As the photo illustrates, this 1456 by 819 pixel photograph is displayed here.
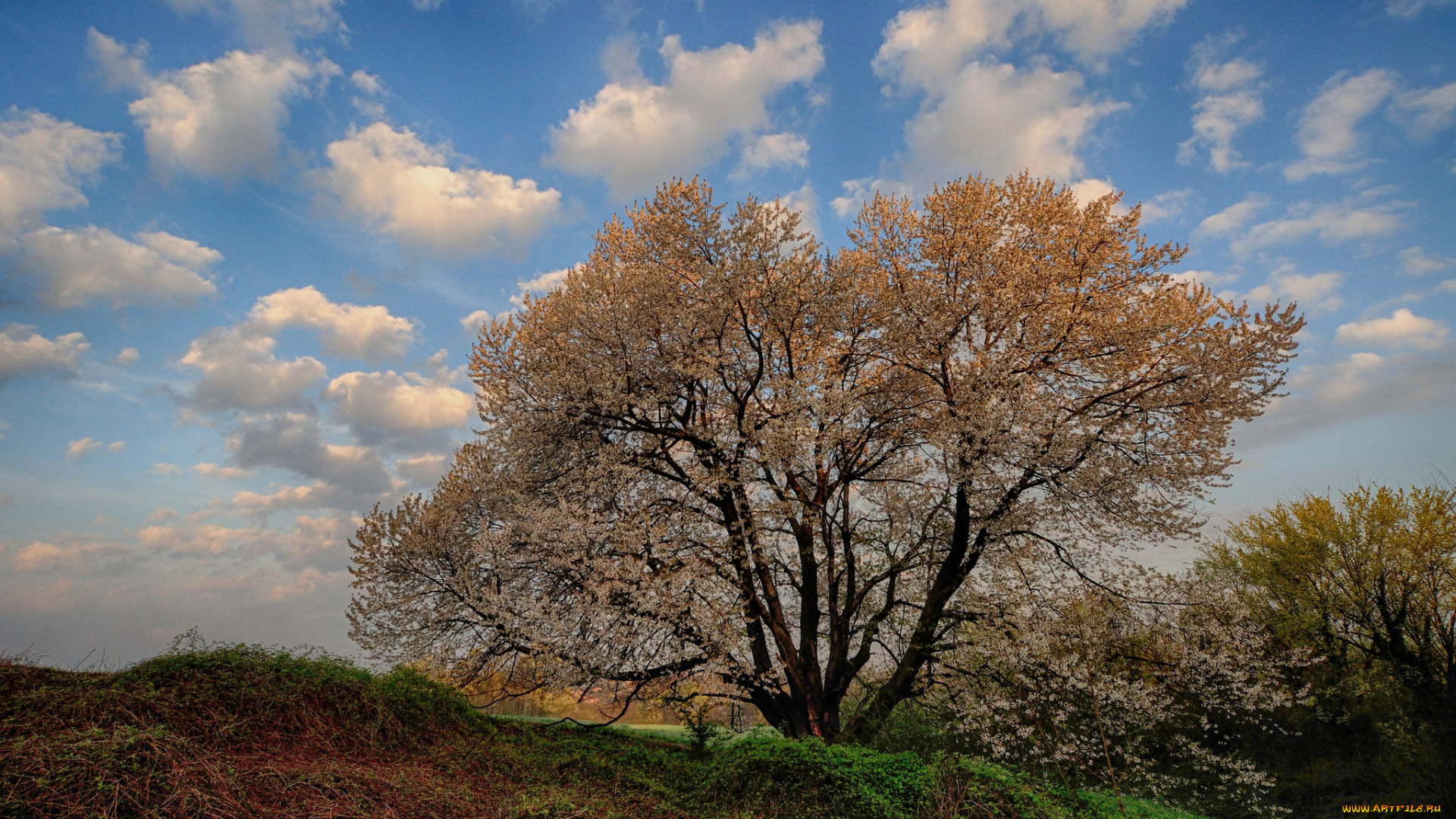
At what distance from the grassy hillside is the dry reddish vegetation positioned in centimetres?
2

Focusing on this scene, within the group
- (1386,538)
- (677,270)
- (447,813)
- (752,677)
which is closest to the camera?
(447,813)

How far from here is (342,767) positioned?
7402 mm

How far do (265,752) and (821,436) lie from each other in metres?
8.58

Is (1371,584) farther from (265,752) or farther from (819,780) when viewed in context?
(265,752)

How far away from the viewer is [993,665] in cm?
1184

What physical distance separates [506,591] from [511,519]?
1459 millimetres

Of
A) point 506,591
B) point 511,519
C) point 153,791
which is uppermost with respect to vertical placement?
point 511,519

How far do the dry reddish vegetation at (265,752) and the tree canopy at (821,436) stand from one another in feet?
6.69

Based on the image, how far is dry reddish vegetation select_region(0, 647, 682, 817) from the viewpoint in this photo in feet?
18.6

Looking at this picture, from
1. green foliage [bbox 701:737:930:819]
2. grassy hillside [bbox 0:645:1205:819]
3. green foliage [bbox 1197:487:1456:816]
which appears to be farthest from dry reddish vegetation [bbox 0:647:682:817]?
green foliage [bbox 1197:487:1456:816]

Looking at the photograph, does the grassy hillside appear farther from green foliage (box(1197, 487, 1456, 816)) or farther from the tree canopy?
green foliage (box(1197, 487, 1456, 816))

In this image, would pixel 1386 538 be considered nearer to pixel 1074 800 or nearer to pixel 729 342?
pixel 1074 800

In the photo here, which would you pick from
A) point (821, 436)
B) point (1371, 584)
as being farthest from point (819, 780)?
point (1371, 584)

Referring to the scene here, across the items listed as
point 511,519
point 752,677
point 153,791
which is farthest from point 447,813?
point 511,519
